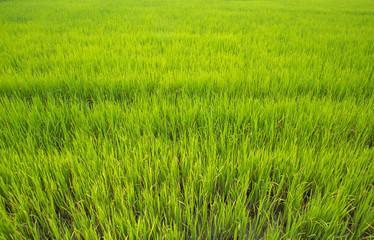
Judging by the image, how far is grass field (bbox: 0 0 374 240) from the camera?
67 centimetres

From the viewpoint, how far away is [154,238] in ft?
2.06

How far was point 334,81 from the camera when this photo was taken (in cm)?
161

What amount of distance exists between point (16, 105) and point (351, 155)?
1.92 meters

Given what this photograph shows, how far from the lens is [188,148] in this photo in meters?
0.94

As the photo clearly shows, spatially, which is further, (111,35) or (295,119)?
(111,35)

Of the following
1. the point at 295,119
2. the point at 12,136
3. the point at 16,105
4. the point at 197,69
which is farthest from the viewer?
the point at 197,69

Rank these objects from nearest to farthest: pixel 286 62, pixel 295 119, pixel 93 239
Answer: pixel 93 239 < pixel 295 119 < pixel 286 62

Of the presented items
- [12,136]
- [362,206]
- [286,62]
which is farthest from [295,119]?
Result: [12,136]

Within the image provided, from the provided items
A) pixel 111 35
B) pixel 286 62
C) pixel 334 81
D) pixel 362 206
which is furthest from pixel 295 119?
pixel 111 35

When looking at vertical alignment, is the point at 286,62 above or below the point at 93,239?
above

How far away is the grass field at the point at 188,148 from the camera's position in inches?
26.5

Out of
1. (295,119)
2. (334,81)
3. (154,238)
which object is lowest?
(154,238)

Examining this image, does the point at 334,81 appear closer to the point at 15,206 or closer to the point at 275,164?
the point at 275,164

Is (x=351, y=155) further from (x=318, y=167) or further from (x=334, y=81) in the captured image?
(x=334, y=81)
